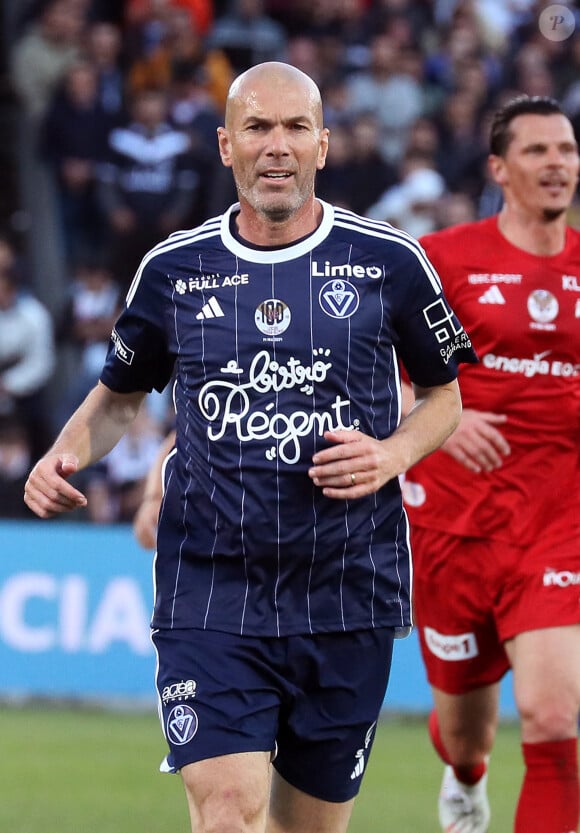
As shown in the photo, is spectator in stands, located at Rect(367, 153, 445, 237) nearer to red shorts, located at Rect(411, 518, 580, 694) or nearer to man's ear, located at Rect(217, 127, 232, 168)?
red shorts, located at Rect(411, 518, 580, 694)

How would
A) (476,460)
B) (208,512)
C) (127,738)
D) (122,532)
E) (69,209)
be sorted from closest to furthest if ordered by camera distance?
(208,512), (476,460), (127,738), (122,532), (69,209)

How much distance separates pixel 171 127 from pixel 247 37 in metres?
2.45

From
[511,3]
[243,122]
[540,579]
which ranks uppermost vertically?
[511,3]

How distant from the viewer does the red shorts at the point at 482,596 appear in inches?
245

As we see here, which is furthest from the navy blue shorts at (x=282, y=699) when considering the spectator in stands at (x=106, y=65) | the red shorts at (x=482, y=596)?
the spectator in stands at (x=106, y=65)

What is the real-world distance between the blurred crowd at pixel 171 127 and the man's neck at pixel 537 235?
6411mm

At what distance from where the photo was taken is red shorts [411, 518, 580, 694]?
623 cm

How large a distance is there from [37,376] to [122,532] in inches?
95.8

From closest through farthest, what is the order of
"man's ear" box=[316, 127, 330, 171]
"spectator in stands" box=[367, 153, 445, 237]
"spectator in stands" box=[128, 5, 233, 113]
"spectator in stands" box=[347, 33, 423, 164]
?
"man's ear" box=[316, 127, 330, 171] → "spectator in stands" box=[367, 153, 445, 237] → "spectator in stands" box=[128, 5, 233, 113] → "spectator in stands" box=[347, 33, 423, 164]

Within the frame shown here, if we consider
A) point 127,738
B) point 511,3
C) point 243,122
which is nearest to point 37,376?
point 127,738

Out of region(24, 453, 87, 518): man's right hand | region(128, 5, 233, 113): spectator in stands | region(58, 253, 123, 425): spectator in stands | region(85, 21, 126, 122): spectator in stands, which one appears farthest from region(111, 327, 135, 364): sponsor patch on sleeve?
region(128, 5, 233, 113): spectator in stands

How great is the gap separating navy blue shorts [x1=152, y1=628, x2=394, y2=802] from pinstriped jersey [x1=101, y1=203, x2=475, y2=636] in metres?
0.07

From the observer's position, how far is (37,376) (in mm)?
13648

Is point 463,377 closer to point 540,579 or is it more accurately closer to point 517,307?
point 517,307
